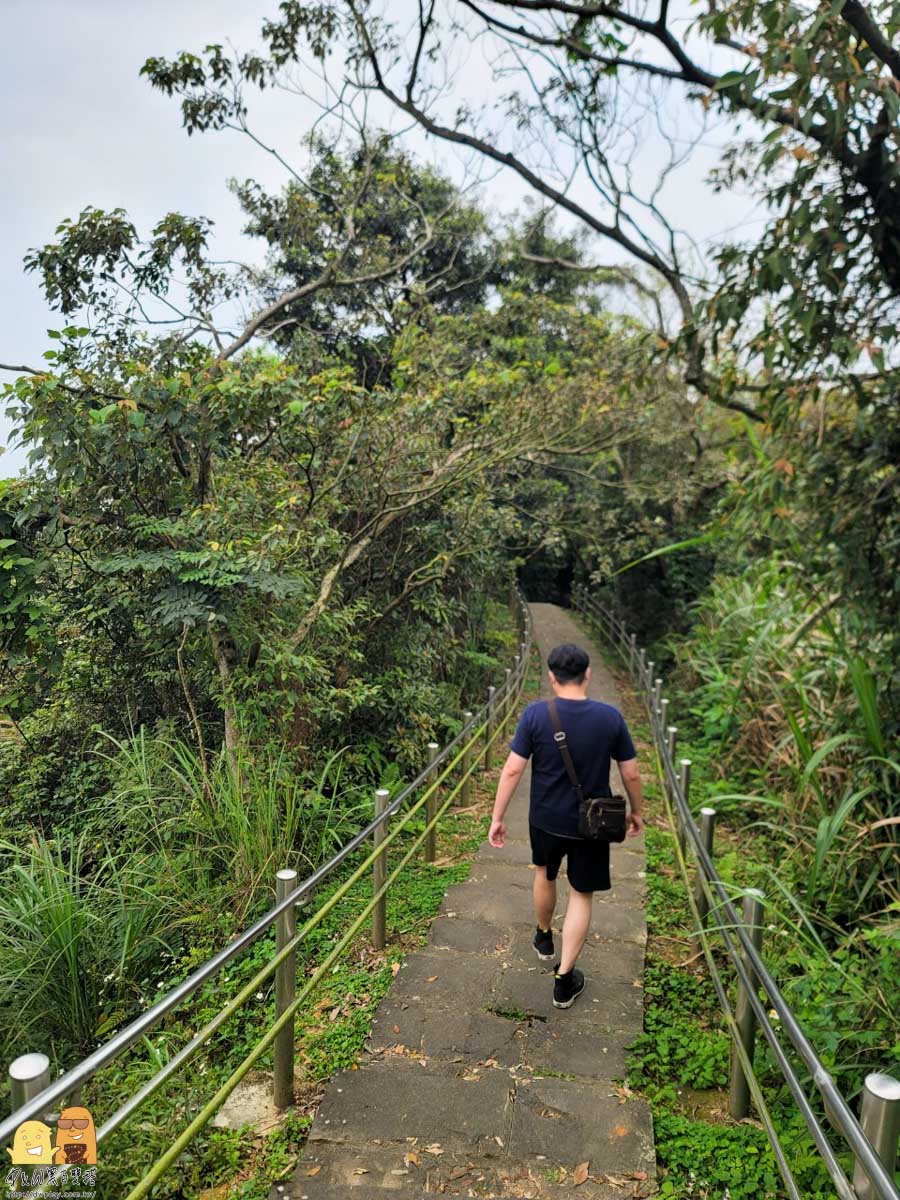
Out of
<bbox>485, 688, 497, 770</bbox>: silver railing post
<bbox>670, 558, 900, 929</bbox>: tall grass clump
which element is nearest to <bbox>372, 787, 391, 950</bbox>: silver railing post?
<bbox>670, 558, 900, 929</bbox>: tall grass clump

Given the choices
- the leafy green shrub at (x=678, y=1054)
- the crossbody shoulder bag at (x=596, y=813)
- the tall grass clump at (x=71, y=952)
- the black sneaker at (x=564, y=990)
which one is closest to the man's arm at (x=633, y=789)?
the crossbody shoulder bag at (x=596, y=813)

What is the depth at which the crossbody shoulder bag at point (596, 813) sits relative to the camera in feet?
10.7

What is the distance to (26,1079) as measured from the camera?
1.52m

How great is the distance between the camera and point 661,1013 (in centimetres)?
348

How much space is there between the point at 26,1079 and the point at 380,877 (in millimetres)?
2537

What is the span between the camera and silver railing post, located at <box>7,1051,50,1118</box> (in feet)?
5.01

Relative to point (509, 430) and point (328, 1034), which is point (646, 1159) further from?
point (509, 430)

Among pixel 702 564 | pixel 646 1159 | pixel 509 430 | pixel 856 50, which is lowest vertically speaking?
pixel 646 1159

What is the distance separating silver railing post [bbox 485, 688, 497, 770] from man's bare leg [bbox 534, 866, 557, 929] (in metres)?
3.13

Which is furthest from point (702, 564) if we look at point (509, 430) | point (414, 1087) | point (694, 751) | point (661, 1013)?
point (414, 1087)

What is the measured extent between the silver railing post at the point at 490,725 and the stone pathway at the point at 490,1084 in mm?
2675

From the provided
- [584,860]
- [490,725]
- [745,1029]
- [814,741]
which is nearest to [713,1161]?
[745,1029]

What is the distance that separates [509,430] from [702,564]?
6.64 meters

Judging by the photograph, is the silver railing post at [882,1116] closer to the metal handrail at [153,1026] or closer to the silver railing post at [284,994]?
the metal handrail at [153,1026]
